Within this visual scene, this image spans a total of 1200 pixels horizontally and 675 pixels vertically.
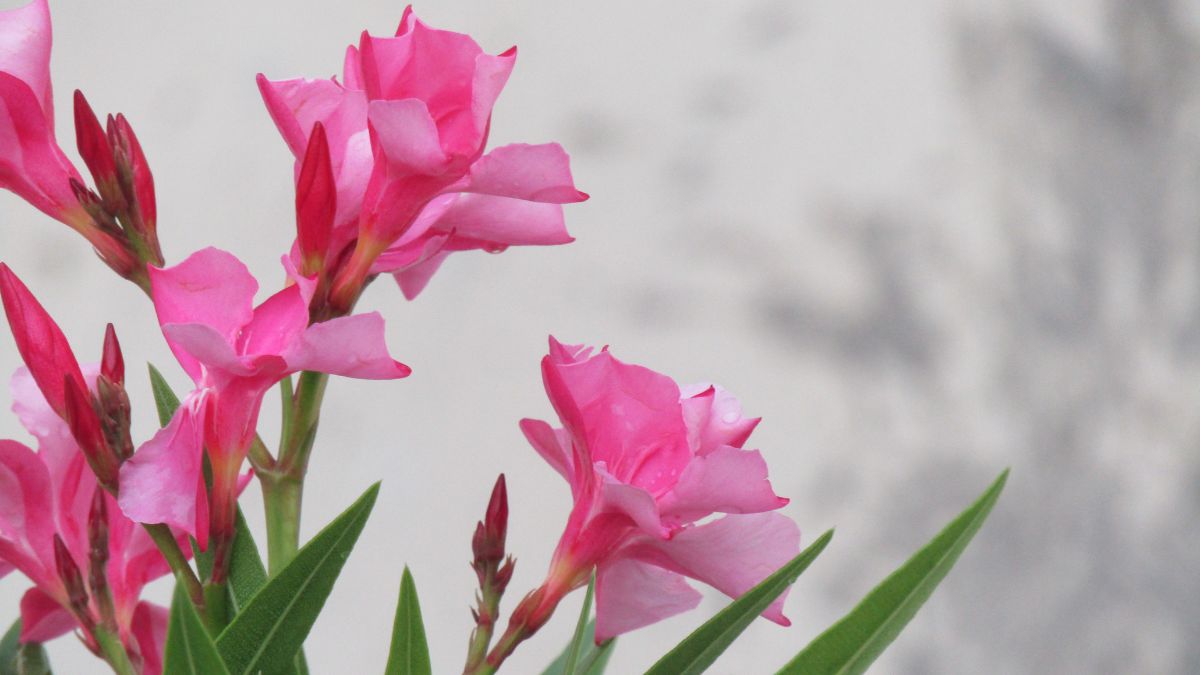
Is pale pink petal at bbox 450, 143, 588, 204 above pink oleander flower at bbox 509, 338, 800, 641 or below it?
above

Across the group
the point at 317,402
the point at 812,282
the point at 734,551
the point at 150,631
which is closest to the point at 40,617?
the point at 150,631

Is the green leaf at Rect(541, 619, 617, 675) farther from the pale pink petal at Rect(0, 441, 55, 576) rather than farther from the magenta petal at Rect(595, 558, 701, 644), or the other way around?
the pale pink petal at Rect(0, 441, 55, 576)

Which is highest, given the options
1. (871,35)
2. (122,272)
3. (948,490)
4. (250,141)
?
(871,35)

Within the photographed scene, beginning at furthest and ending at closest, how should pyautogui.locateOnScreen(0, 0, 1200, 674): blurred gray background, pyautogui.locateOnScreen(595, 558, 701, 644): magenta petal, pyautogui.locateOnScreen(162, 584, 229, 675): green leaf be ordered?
pyautogui.locateOnScreen(0, 0, 1200, 674): blurred gray background → pyautogui.locateOnScreen(595, 558, 701, 644): magenta petal → pyautogui.locateOnScreen(162, 584, 229, 675): green leaf

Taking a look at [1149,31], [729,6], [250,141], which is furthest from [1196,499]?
[250,141]

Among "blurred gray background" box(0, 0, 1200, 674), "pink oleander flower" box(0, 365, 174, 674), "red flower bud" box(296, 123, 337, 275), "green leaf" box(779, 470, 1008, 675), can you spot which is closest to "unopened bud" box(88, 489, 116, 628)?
"pink oleander flower" box(0, 365, 174, 674)

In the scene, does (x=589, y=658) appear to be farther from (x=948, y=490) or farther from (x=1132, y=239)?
(x=1132, y=239)

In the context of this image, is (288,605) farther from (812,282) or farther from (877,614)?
(812,282)
